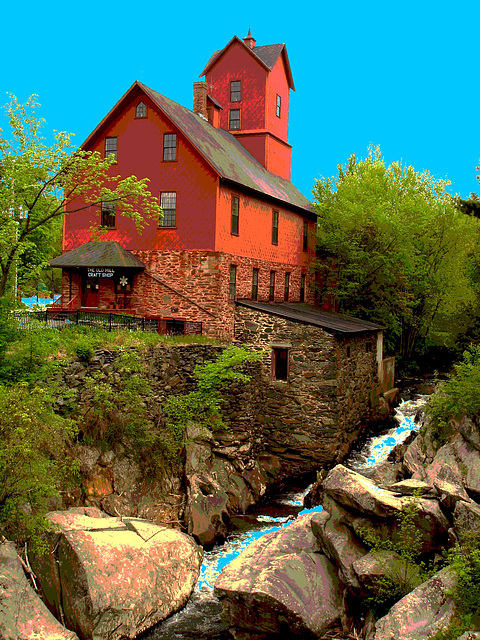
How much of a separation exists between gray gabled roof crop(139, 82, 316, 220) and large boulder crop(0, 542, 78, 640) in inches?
683

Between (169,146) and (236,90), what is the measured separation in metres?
10.3

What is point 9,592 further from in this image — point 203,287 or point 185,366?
point 203,287

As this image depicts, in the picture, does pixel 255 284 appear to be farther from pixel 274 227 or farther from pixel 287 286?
pixel 287 286

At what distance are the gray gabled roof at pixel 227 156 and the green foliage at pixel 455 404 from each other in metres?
12.6

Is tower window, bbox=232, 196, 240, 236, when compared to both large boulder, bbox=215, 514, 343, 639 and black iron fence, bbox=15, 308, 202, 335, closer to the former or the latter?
black iron fence, bbox=15, 308, 202, 335

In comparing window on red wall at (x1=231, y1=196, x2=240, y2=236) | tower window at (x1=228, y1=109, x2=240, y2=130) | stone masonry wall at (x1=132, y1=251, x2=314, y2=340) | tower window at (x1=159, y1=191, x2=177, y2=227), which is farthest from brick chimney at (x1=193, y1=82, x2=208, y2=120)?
stone masonry wall at (x1=132, y1=251, x2=314, y2=340)

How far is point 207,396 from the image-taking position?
72.8 feet

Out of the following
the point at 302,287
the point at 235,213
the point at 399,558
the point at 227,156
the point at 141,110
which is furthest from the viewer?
the point at 302,287

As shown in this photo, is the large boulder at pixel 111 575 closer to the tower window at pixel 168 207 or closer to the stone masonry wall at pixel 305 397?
the stone masonry wall at pixel 305 397

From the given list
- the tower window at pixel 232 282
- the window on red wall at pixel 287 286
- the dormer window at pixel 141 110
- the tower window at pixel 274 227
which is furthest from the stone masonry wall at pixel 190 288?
the window on red wall at pixel 287 286

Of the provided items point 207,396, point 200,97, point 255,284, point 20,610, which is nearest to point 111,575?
point 20,610

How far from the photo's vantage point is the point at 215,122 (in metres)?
32.6

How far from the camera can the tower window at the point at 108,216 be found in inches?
1076

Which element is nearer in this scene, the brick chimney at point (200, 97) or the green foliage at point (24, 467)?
the green foliage at point (24, 467)
